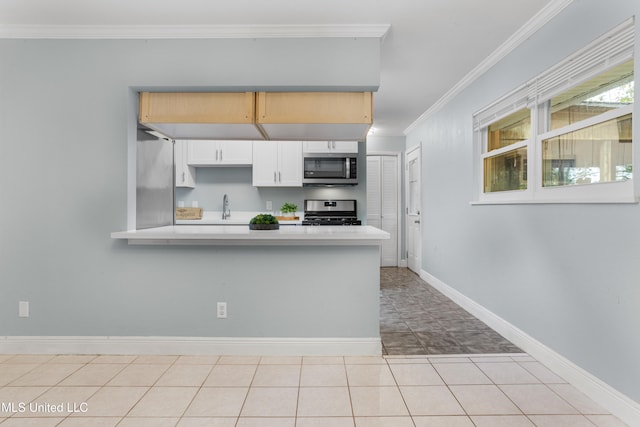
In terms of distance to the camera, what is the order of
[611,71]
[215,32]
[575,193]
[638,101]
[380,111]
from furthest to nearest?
[380,111] → [215,32] → [575,193] → [611,71] → [638,101]

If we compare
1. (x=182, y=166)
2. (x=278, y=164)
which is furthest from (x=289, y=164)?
(x=182, y=166)

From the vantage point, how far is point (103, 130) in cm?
274

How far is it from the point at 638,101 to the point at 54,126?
365 centimetres

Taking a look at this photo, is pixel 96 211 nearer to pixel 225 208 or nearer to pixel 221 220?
pixel 221 220

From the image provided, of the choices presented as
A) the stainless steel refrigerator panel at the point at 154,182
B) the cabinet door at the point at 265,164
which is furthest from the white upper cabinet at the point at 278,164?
the stainless steel refrigerator panel at the point at 154,182

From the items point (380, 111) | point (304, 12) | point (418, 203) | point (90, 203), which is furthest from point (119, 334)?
point (418, 203)

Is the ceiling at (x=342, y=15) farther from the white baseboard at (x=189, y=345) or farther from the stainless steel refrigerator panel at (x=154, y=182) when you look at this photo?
the white baseboard at (x=189, y=345)

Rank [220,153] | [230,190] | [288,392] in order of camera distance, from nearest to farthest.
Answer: [288,392]
[220,153]
[230,190]

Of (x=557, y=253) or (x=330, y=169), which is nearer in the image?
(x=557, y=253)

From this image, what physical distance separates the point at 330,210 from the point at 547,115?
303 centimetres

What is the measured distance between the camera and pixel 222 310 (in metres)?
2.71

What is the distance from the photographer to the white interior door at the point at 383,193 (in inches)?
253

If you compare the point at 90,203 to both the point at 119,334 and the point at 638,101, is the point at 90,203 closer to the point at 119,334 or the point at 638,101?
the point at 119,334

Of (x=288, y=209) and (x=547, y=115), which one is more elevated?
(x=547, y=115)
